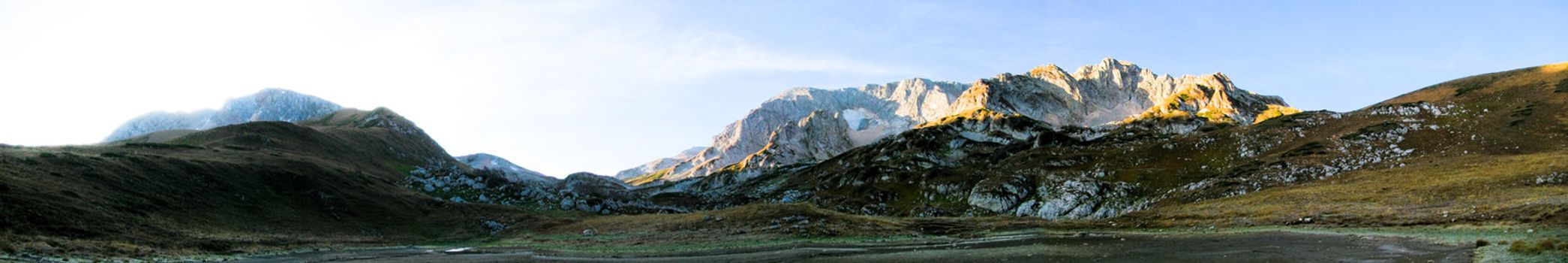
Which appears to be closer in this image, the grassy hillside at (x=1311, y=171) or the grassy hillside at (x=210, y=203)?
the grassy hillside at (x=210, y=203)

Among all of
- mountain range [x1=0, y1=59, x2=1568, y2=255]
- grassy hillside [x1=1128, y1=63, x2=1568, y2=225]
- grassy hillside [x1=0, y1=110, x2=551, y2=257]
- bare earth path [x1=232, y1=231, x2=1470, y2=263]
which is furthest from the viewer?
mountain range [x1=0, y1=59, x2=1568, y2=255]

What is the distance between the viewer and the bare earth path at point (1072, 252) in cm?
3525

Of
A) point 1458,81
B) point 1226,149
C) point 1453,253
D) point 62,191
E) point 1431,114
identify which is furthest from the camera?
point 1458,81

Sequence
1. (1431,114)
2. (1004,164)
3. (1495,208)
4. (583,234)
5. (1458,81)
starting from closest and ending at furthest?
1. (1495,208)
2. (583,234)
3. (1431,114)
4. (1458,81)
5. (1004,164)

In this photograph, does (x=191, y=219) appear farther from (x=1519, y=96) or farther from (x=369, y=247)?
(x=1519, y=96)

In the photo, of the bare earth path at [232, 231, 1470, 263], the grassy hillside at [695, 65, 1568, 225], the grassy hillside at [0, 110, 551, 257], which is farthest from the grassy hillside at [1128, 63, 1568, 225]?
the grassy hillside at [0, 110, 551, 257]

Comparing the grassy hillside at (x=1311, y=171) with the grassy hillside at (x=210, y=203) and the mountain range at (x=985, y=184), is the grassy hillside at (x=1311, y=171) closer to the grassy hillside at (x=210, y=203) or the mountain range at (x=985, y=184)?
the mountain range at (x=985, y=184)

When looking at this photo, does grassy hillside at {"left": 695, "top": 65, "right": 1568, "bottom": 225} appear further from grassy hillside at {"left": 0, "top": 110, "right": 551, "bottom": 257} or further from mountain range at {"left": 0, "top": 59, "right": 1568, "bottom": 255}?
grassy hillside at {"left": 0, "top": 110, "right": 551, "bottom": 257}

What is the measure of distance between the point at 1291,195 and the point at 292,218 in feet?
425

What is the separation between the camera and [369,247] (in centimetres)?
8106

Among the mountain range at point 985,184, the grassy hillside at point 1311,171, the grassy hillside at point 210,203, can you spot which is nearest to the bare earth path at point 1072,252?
the mountain range at point 985,184

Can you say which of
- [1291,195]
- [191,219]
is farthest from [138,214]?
[1291,195]

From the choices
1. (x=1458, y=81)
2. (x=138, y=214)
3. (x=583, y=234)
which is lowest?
(x=583, y=234)

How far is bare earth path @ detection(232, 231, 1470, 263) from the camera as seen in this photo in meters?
35.2
